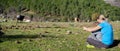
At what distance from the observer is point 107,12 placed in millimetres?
33438

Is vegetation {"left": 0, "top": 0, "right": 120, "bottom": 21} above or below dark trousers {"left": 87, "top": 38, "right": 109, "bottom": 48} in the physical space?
below

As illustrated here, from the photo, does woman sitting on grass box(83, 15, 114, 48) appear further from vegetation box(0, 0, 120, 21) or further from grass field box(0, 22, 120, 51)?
vegetation box(0, 0, 120, 21)

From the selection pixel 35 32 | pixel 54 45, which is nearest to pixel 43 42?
pixel 54 45

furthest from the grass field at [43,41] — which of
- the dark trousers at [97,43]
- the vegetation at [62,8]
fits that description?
the vegetation at [62,8]

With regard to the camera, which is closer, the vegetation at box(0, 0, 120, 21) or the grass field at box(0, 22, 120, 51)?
the grass field at box(0, 22, 120, 51)

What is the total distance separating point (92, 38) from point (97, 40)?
9.1 inches

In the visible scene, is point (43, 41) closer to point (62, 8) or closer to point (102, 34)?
point (102, 34)

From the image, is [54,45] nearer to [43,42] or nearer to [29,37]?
[43,42]

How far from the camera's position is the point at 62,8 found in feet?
114

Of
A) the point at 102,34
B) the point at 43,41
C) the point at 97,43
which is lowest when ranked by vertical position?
the point at 43,41

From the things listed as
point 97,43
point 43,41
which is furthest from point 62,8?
point 97,43

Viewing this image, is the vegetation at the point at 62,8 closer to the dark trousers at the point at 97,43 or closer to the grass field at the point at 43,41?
the grass field at the point at 43,41

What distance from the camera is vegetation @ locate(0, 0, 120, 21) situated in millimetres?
33938

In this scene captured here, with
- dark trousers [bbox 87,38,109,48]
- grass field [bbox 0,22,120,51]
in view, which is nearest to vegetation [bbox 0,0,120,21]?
grass field [bbox 0,22,120,51]
